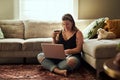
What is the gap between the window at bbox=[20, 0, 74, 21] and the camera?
17.1ft

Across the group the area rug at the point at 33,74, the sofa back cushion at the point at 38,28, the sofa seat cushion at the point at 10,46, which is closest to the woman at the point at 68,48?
the area rug at the point at 33,74

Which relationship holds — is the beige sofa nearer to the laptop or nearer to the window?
the window

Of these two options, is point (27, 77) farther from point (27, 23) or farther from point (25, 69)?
point (27, 23)

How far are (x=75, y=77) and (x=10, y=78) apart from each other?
884 mm

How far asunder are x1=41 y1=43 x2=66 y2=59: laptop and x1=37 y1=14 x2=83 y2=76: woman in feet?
0.28

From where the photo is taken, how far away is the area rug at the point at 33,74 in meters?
3.46

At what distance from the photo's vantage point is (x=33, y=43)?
4.18m

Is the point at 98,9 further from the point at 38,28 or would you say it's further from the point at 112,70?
the point at 112,70

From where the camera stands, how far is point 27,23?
4.78 meters

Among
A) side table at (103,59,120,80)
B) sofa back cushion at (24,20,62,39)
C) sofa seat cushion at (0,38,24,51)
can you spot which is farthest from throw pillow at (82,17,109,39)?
side table at (103,59,120,80)

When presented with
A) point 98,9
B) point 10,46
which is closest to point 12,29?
point 10,46

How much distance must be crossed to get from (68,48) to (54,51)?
11.0 inches

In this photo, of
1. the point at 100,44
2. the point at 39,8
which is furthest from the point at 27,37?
the point at 100,44

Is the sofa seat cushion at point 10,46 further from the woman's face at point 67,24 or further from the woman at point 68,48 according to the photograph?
the woman's face at point 67,24
